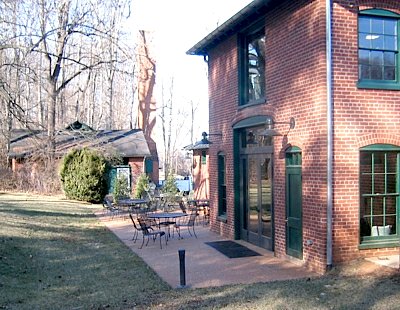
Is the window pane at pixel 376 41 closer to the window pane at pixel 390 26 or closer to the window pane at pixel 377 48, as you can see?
the window pane at pixel 377 48

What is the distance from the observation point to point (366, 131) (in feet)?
27.8

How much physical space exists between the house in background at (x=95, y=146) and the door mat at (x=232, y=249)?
14422mm

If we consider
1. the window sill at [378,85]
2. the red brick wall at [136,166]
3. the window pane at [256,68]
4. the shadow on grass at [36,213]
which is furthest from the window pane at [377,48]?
the red brick wall at [136,166]

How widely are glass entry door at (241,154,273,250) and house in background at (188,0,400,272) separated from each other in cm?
38

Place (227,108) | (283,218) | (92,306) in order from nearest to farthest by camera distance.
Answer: (92,306) → (283,218) → (227,108)

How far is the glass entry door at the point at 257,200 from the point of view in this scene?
10.7 m

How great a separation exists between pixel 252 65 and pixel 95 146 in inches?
613

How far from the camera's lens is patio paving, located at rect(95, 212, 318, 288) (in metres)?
8.12

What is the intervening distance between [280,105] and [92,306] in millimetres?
5817

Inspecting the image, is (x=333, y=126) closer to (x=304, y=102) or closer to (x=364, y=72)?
(x=304, y=102)

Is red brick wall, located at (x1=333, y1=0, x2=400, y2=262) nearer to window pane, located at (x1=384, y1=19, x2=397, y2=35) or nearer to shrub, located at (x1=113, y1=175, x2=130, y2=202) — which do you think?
window pane, located at (x1=384, y1=19, x2=397, y2=35)

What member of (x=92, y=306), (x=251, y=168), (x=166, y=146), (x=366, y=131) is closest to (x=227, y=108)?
(x=251, y=168)

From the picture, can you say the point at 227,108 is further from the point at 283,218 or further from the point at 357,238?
the point at 357,238

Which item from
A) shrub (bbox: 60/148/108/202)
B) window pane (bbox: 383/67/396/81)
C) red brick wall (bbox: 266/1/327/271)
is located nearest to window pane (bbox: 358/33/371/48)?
window pane (bbox: 383/67/396/81)
